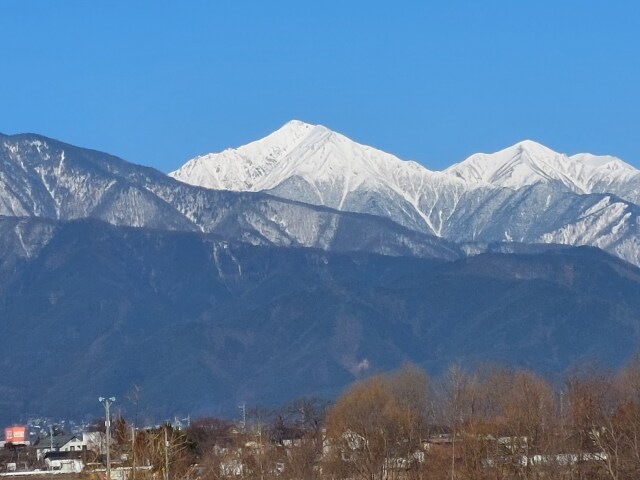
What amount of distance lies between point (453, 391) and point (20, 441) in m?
67.7

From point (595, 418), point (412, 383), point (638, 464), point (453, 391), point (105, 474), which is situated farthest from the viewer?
point (412, 383)

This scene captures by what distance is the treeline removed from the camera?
78500 millimetres

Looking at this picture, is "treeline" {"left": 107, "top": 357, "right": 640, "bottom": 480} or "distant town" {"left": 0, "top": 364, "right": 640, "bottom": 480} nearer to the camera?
"distant town" {"left": 0, "top": 364, "right": 640, "bottom": 480}

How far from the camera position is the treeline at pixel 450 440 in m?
78.5

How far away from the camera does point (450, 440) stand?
97.8m

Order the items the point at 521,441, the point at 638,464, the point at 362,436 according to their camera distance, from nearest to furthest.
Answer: the point at 638,464 → the point at 521,441 → the point at 362,436

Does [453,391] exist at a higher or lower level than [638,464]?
higher

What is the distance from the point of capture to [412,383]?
415ft

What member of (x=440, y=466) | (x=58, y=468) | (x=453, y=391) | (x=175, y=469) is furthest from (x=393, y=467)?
(x=58, y=468)

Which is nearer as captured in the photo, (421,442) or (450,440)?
(421,442)

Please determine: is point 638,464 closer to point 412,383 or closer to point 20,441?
point 412,383

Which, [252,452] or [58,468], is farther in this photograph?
[58,468]

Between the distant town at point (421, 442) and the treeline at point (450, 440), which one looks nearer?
the distant town at point (421, 442)

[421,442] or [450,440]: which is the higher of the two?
[450,440]
